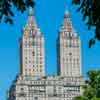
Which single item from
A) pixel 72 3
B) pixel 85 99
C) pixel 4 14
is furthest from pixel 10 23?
pixel 85 99

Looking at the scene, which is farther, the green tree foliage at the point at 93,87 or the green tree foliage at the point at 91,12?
the green tree foliage at the point at 93,87

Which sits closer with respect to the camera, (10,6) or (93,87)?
(10,6)

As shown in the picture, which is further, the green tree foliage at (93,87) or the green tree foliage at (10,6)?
the green tree foliage at (93,87)

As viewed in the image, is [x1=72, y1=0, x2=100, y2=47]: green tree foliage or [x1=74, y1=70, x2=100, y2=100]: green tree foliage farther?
[x1=74, y1=70, x2=100, y2=100]: green tree foliage

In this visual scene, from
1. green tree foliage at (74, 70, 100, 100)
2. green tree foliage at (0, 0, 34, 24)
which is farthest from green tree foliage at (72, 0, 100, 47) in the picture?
green tree foliage at (74, 70, 100, 100)

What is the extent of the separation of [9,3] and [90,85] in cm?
4497

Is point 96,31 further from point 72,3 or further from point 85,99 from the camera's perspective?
point 85,99

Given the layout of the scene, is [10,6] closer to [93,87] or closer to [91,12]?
[91,12]

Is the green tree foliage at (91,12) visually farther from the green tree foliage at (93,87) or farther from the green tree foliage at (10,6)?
the green tree foliage at (93,87)

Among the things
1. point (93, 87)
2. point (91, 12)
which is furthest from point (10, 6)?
point (93, 87)

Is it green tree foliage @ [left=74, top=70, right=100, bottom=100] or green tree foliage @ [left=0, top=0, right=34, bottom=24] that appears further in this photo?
green tree foliage @ [left=74, top=70, right=100, bottom=100]

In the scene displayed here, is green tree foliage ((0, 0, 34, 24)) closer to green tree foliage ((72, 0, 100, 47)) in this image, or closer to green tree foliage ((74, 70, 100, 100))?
green tree foliage ((72, 0, 100, 47))

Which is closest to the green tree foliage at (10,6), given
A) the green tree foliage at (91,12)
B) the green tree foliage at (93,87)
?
the green tree foliage at (91,12)

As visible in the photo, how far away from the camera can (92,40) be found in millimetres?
13281
